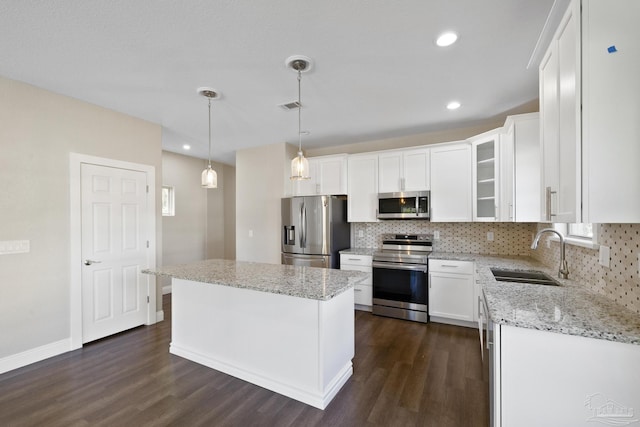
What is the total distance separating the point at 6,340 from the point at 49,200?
1.27m

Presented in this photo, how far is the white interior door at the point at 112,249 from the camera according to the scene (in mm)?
2961

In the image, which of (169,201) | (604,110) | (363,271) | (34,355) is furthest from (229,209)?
(604,110)

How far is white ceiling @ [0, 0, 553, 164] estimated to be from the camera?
1.64 m

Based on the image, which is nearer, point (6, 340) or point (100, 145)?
point (6, 340)

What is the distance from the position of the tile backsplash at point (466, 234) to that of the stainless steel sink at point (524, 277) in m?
1.21

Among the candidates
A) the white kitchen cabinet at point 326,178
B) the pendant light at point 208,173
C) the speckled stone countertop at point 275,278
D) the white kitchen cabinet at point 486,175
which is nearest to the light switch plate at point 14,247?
the speckled stone countertop at point 275,278

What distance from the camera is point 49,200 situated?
268 centimetres

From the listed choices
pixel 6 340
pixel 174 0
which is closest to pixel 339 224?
pixel 174 0

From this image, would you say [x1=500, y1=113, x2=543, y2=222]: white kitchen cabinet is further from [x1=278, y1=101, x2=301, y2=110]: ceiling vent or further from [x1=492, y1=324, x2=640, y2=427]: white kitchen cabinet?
[x1=278, y1=101, x2=301, y2=110]: ceiling vent

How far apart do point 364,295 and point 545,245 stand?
217cm

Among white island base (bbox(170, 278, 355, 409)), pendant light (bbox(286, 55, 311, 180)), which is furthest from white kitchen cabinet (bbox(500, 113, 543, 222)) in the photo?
pendant light (bbox(286, 55, 311, 180))

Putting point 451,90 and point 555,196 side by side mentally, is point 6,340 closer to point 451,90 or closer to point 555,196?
point 555,196

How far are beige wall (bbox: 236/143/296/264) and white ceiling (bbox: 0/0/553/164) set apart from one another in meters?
1.24

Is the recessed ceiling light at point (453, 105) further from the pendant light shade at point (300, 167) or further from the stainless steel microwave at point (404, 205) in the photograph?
the pendant light shade at point (300, 167)
